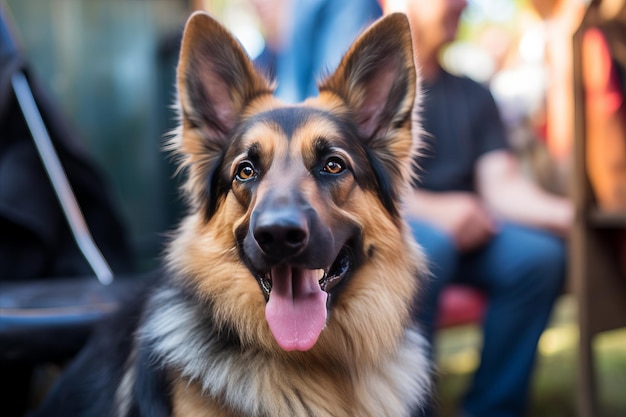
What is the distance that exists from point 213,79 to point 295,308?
36.7 inches

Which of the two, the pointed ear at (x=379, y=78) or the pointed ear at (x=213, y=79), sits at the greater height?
the pointed ear at (x=379, y=78)

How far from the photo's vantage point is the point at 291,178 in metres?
2.07

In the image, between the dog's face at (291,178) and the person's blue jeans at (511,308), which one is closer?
the dog's face at (291,178)

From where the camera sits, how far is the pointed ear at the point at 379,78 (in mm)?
2256

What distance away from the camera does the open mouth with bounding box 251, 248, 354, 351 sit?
194 cm

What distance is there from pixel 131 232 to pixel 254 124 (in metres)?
4.04

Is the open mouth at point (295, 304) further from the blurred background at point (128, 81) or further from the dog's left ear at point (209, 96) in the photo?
the blurred background at point (128, 81)

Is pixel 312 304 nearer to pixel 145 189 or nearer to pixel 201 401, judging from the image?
pixel 201 401

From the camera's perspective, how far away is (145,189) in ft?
20.1

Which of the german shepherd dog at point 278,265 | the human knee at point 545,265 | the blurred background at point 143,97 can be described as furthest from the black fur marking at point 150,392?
the blurred background at point 143,97

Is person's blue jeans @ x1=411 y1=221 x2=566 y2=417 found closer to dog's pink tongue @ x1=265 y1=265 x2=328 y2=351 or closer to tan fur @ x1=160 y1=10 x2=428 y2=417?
tan fur @ x1=160 y1=10 x2=428 y2=417

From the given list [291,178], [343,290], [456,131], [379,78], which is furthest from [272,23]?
[343,290]

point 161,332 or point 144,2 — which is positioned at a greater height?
point 144,2

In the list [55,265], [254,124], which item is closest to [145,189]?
[55,265]
